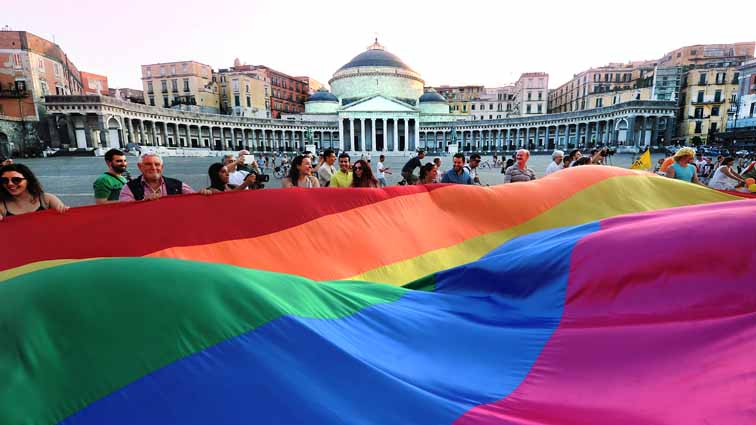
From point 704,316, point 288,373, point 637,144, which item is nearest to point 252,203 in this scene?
point 288,373

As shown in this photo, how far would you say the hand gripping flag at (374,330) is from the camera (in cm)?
134

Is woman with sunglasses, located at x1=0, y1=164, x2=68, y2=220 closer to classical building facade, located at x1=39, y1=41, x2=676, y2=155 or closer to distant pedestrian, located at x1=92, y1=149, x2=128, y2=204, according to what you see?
distant pedestrian, located at x1=92, y1=149, x2=128, y2=204

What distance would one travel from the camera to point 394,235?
3867mm

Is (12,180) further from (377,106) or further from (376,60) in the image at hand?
(376,60)

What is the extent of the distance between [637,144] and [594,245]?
6161cm

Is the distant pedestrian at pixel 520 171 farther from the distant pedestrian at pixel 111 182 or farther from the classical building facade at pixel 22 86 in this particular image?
the classical building facade at pixel 22 86

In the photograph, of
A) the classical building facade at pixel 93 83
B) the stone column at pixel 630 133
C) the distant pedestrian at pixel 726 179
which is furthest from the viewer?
the classical building facade at pixel 93 83

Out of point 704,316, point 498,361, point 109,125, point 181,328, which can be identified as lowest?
point 498,361

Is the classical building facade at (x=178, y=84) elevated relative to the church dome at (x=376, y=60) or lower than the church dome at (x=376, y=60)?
lower

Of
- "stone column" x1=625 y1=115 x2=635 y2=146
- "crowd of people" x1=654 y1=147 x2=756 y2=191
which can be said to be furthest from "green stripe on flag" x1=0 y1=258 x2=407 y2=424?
"stone column" x1=625 y1=115 x2=635 y2=146

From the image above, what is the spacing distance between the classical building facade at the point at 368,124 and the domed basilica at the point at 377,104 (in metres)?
0.18

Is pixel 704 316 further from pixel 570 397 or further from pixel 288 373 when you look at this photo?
pixel 288 373

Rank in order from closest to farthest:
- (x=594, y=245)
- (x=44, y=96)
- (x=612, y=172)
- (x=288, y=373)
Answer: (x=288, y=373), (x=594, y=245), (x=612, y=172), (x=44, y=96)

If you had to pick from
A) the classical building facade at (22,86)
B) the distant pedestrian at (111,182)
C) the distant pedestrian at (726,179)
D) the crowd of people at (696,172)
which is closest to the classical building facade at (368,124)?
the classical building facade at (22,86)
